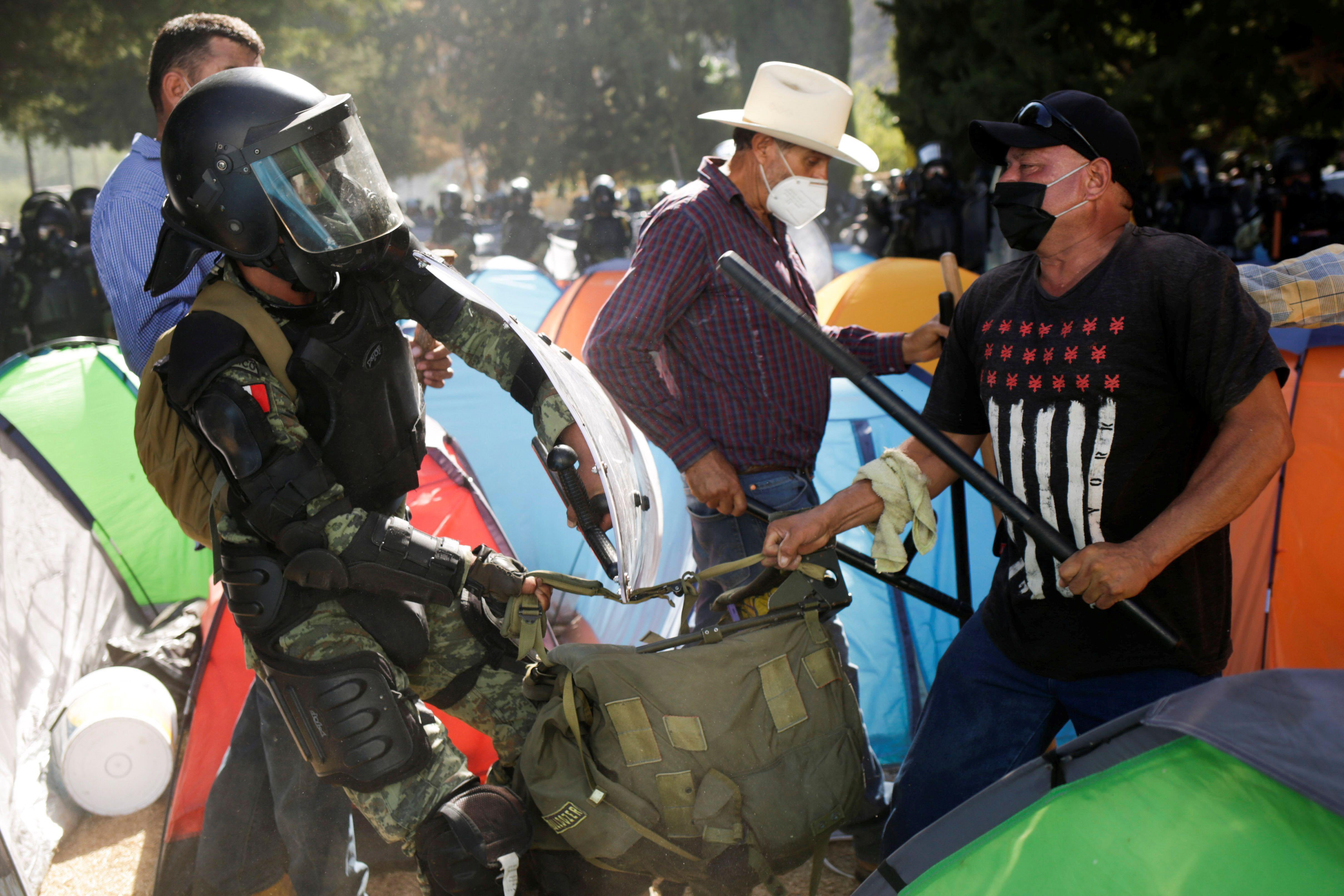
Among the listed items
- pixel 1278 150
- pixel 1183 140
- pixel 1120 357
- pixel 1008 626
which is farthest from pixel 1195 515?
pixel 1183 140

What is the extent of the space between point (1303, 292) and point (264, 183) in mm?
2222

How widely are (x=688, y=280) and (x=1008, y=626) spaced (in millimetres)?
1182

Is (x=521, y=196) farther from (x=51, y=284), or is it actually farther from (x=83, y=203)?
(x=51, y=284)

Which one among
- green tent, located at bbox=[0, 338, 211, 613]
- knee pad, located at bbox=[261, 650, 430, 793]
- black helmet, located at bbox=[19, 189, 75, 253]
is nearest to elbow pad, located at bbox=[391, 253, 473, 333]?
knee pad, located at bbox=[261, 650, 430, 793]

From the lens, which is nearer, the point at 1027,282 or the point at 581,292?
the point at 1027,282

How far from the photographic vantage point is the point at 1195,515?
5.25 ft

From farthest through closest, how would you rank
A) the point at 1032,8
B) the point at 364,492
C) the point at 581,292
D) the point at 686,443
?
the point at 1032,8
the point at 581,292
the point at 686,443
the point at 364,492

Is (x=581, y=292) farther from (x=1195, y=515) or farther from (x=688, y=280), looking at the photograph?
(x=1195, y=515)

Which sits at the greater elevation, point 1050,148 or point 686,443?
point 1050,148

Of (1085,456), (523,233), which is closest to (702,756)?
(1085,456)

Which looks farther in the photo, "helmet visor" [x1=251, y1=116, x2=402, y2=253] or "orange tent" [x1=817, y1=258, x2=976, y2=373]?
"orange tent" [x1=817, y1=258, x2=976, y2=373]

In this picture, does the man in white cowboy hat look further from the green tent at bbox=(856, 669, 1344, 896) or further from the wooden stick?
the green tent at bbox=(856, 669, 1344, 896)

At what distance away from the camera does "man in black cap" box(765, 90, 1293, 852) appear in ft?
5.31

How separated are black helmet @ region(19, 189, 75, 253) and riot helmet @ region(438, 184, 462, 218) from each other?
24.4ft
